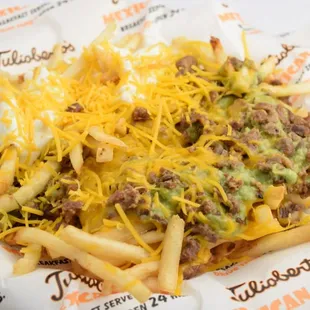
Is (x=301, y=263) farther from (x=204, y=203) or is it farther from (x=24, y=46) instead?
(x=24, y=46)

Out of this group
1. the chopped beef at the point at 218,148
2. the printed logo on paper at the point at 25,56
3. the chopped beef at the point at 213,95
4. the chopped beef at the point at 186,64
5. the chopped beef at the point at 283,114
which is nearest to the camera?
the chopped beef at the point at 218,148

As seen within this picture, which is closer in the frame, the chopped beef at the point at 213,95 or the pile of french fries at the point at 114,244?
the pile of french fries at the point at 114,244

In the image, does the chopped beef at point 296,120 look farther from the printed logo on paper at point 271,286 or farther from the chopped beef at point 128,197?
the chopped beef at point 128,197

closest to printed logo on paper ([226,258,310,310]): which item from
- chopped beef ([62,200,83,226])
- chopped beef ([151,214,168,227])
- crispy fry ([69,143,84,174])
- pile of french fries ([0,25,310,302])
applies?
pile of french fries ([0,25,310,302])

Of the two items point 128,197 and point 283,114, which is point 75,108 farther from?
point 283,114

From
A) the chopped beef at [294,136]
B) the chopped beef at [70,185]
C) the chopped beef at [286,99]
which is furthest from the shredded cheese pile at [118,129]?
the chopped beef at [286,99]

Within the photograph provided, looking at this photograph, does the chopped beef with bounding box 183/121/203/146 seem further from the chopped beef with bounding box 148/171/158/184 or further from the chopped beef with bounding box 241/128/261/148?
the chopped beef with bounding box 148/171/158/184
